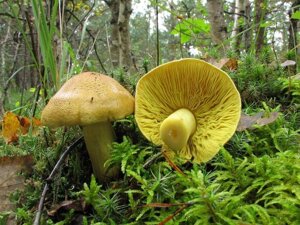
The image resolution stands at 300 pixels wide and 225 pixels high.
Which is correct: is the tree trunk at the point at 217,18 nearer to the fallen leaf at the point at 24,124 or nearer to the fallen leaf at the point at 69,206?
the fallen leaf at the point at 24,124

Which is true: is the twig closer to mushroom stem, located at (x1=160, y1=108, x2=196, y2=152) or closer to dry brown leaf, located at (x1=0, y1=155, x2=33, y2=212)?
dry brown leaf, located at (x1=0, y1=155, x2=33, y2=212)

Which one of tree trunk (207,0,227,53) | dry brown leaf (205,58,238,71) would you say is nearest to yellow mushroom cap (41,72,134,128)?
dry brown leaf (205,58,238,71)

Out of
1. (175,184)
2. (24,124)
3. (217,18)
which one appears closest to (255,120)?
(175,184)

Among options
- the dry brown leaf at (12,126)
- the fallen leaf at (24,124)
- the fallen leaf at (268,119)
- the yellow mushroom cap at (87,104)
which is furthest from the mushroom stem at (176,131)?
the fallen leaf at (24,124)

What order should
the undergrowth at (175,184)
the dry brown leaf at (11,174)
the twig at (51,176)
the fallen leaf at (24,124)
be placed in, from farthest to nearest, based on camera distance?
the fallen leaf at (24,124) → the dry brown leaf at (11,174) → the twig at (51,176) → the undergrowth at (175,184)

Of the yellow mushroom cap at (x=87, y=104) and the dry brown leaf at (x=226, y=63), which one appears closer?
the yellow mushroom cap at (x=87, y=104)

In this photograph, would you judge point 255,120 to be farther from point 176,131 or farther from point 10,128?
point 10,128

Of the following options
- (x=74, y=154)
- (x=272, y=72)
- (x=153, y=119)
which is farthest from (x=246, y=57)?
(x=74, y=154)
